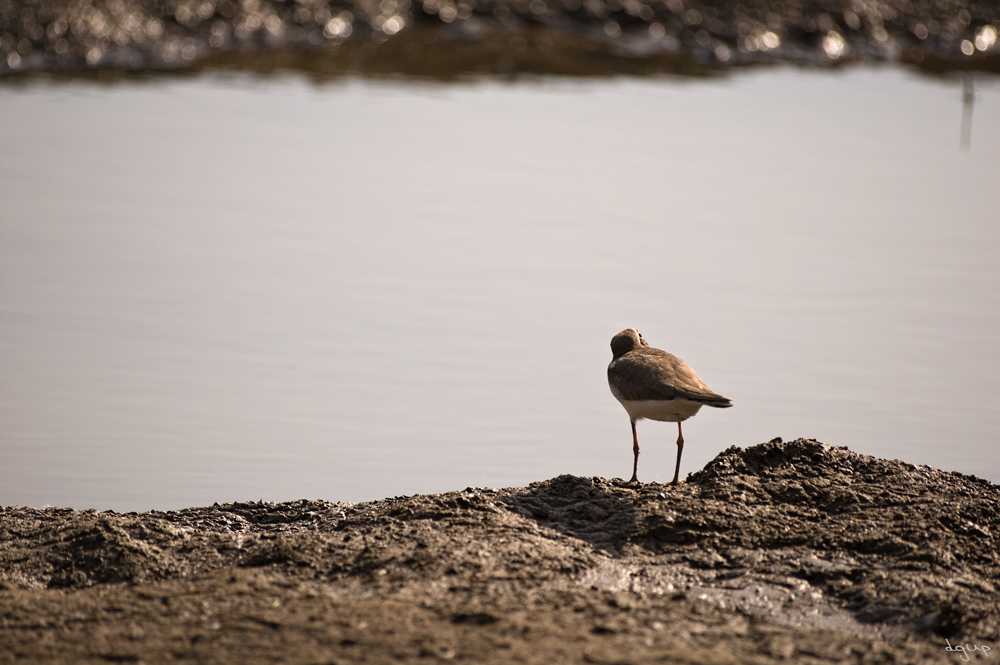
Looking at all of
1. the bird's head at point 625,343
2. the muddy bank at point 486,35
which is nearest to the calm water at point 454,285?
the bird's head at point 625,343

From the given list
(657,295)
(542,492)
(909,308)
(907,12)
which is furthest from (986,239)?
(907,12)

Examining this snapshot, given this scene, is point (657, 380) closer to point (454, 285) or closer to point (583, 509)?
point (583, 509)

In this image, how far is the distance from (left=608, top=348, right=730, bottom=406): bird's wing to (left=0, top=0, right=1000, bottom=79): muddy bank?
1386 centimetres

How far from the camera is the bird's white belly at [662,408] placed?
20.0ft

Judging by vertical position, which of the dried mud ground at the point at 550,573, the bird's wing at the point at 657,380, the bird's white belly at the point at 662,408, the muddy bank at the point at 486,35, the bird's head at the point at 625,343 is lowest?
the dried mud ground at the point at 550,573

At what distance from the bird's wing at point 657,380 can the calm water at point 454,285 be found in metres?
1.16

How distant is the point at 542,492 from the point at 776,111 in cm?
1275

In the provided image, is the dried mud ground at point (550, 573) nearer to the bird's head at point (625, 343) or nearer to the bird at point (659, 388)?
the bird at point (659, 388)

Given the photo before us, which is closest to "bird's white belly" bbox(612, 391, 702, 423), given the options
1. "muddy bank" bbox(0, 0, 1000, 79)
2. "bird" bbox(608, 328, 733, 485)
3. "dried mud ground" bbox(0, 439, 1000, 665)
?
"bird" bbox(608, 328, 733, 485)

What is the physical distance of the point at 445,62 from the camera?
2036 cm

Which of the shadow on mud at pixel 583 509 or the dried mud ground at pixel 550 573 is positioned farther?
the shadow on mud at pixel 583 509

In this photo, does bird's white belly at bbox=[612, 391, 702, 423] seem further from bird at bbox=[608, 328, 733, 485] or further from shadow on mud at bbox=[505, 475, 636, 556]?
shadow on mud at bbox=[505, 475, 636, 556]

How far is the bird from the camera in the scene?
→ 238 inches

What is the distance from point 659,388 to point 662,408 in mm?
130
